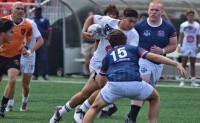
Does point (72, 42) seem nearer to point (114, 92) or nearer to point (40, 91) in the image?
point (40, 91)

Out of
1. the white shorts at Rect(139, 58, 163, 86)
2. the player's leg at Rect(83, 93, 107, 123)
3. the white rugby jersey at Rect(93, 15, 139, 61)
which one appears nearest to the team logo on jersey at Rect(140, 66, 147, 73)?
the white shorts at Rect(139, 58, 163, 86)

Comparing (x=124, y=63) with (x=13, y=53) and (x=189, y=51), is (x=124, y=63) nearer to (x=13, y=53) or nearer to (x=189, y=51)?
(x=13, y=53)

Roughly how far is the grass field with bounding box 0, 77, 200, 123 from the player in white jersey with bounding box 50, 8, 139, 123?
0.85 m

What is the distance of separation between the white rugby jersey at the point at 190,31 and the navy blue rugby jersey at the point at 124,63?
12.9 meters

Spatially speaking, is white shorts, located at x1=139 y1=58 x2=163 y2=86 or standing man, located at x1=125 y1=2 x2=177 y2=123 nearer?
white shorts, located at x1=139 y1=58 x2=163 y2=86

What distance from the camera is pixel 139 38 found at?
13.8 meters

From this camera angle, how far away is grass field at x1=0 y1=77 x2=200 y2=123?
1449 cm

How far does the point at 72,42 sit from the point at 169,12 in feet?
12.2

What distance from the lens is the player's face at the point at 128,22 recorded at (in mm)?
13333

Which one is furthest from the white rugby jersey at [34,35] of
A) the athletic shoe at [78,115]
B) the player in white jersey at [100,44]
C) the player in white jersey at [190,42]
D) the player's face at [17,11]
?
the player in white jersey at [190,42]

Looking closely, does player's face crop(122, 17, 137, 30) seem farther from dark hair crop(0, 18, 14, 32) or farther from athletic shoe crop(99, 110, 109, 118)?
dark hair crop(0, 18, 14, 32)

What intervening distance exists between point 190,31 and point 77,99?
36.9 ft

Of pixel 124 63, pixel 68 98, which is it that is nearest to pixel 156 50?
pixel 124 63

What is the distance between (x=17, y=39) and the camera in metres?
15.5
